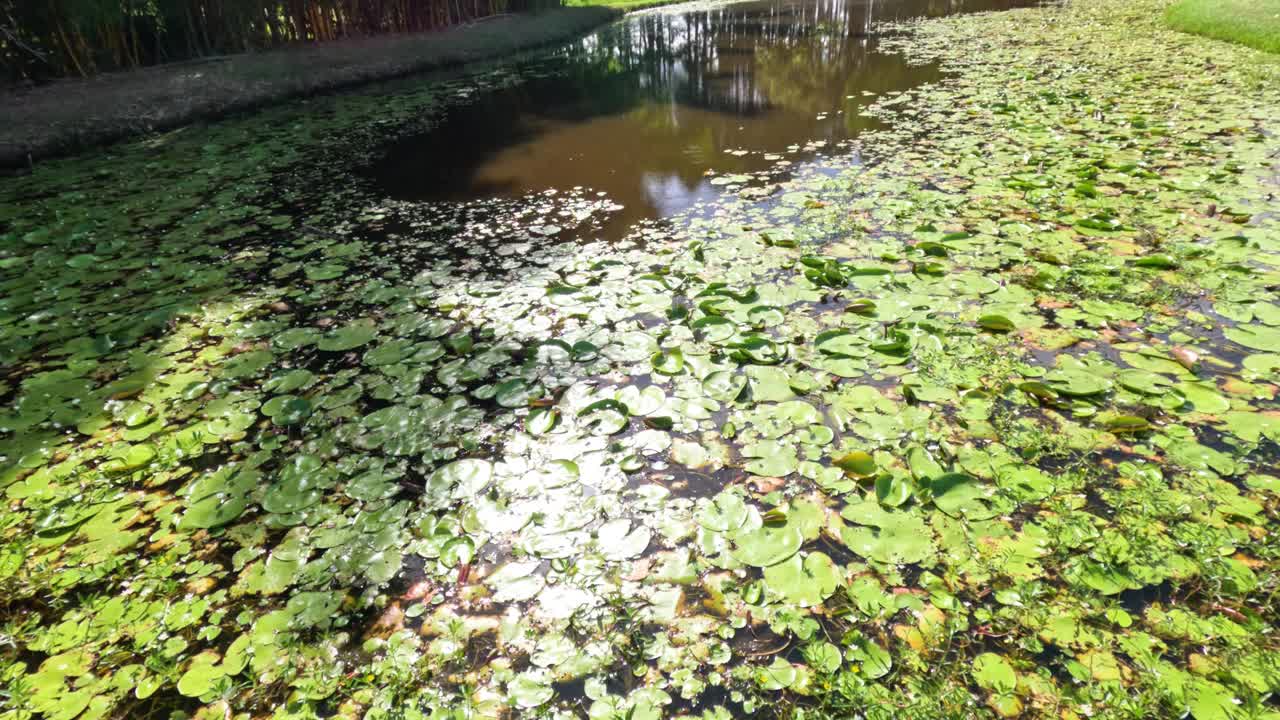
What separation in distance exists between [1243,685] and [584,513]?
1.59 meters

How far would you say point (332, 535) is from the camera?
68.6 inches

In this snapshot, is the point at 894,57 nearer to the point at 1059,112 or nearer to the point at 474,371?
the point at 1059,112

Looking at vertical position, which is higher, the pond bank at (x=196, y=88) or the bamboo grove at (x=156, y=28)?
the bamboo grove at (x=156, y=28)

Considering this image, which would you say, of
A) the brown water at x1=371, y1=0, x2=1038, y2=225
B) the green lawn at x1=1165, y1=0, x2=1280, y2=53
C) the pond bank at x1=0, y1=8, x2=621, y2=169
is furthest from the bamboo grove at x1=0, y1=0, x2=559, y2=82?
the green lawn at x1=1165, y1=0, x2=1280, y2=53

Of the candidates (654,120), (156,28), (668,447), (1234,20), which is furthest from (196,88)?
(1234,20)

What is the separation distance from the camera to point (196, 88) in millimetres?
7367

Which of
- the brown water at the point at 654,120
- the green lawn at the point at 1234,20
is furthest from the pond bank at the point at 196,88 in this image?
the green lawn at the point at 1234,20

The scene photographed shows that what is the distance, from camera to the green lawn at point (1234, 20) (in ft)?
23.7

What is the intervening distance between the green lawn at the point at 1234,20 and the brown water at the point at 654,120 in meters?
4.08

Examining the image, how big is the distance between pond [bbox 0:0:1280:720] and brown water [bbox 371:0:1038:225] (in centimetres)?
47

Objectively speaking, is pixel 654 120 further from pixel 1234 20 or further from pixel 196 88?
pixel 1234 20

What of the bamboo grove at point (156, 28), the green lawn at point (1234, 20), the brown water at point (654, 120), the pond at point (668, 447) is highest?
the bamboo grove at point (156, 28)

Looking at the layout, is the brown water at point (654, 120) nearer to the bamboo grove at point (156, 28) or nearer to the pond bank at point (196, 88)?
the pond bank at point (196, 88)

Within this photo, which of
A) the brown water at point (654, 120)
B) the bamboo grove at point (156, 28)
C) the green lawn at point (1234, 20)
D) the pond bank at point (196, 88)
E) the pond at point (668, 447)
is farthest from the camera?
the green lawn at point (1234, 20)
